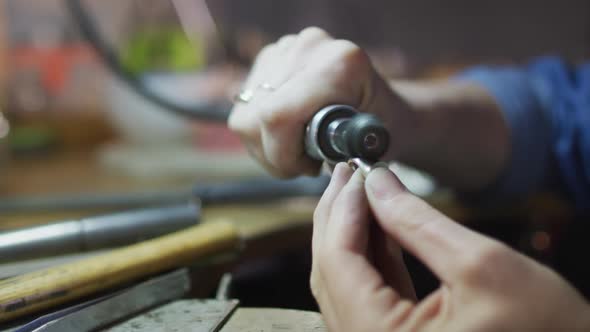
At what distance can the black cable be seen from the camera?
694mm

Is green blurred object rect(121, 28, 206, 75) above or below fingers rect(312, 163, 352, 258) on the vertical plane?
above

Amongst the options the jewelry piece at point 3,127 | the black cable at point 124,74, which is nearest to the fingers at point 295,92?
the black cable at point 124,74

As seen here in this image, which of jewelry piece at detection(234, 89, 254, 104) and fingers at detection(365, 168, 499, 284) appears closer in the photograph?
fingers at detection(365, 168, 499, 284)

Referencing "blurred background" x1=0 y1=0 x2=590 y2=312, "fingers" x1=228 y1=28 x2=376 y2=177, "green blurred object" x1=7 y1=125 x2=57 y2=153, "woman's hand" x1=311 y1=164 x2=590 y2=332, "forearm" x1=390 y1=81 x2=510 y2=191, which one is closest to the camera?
"woman's hand" x1=311 y1=164 x2=590 y2=332

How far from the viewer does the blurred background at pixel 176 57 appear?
0.80 meters

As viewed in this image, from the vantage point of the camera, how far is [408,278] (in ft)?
0.88

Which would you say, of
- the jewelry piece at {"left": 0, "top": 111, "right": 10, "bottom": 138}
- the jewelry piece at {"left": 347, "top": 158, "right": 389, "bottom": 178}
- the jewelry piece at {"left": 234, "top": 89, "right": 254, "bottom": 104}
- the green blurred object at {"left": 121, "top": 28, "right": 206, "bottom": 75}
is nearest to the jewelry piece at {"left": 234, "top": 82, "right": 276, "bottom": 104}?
the jewelry piece at {"left": 234, "top": 89, "right": 254, "bottom": 104}

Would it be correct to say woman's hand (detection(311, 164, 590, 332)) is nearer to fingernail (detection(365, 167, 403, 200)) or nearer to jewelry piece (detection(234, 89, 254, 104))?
fingernail (detection(365, 167, 403, 200))

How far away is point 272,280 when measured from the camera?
531 millimetres

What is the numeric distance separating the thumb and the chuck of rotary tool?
4 centimetres

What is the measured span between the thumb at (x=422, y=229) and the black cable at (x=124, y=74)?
47cm

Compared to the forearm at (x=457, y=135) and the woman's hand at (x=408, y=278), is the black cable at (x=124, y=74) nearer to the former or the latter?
the forearm at (x=457, y=135)

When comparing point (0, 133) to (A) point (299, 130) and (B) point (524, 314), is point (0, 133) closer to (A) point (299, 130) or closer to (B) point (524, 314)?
(A) point (299, 130)

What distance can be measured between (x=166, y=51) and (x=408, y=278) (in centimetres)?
67
